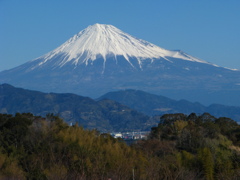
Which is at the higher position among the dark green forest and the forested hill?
the forested hill

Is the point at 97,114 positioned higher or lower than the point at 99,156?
higher

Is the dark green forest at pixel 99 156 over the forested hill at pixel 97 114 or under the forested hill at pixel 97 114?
under

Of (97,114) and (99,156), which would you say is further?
(97,114)

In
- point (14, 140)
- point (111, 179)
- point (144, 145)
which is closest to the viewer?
point (111, 179)

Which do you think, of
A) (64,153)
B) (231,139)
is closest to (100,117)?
(231,139)

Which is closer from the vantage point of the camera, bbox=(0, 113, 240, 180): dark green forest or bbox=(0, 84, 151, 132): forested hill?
bbox=(0, 113, 240, 180): dark green forest

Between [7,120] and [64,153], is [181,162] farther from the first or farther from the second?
[7,120]

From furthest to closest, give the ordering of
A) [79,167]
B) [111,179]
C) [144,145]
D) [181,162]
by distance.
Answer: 1. [144,145]
2. [181,162]
3. [79,167]
4. [111,179]

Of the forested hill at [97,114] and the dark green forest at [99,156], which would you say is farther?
the forested hill at [97,114]
